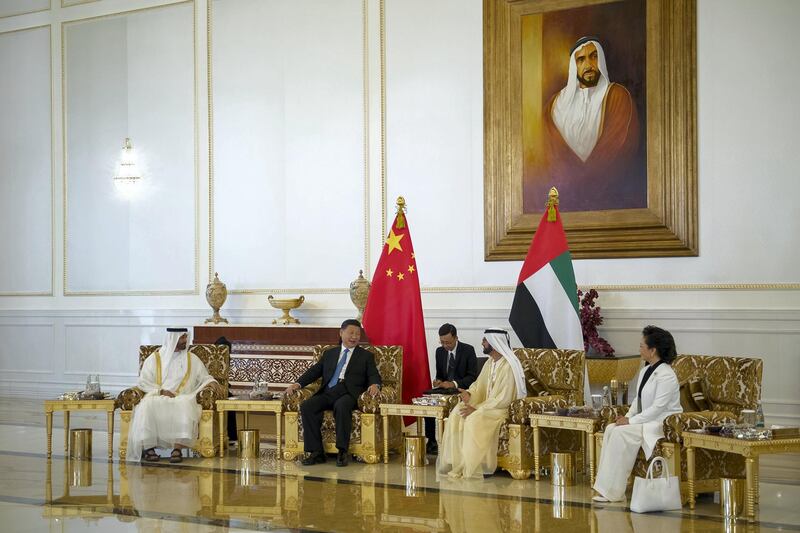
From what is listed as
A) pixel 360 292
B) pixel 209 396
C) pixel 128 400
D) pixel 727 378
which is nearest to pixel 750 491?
pixel 727 378

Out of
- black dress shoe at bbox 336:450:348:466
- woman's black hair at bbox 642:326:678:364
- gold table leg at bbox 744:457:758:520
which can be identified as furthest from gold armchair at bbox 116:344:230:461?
gold table leg at bbox 744:457:758:520

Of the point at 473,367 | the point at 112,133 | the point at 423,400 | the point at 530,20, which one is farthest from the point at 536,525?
the point at 112,133

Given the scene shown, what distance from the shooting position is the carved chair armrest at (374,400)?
830 cm

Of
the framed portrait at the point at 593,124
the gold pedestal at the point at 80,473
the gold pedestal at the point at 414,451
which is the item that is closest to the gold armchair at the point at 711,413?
the gold pedestal at the point at 414,451

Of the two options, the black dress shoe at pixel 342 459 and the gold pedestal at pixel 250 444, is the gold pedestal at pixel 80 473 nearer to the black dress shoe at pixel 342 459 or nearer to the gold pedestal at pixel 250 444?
the gold pedestal at pixel 250 444

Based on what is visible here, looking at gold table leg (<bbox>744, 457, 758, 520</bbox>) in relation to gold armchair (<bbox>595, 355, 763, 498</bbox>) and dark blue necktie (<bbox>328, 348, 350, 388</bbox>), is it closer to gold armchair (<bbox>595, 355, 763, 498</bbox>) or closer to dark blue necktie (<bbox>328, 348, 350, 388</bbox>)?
gold armchair (<bbox>595, 355, 763, 498</bbox>)

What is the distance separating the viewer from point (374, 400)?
27.2 feet

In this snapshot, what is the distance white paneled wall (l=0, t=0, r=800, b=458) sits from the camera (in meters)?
9.71

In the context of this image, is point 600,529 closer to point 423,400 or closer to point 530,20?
point 423,400

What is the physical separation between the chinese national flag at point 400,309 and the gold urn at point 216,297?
10.6 feet

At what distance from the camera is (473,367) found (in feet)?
29.5

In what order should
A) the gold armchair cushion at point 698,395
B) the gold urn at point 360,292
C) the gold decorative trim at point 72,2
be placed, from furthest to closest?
the gold decorative trim at point 72,2 → the gold urn at point 360,292 → the gold armchair cushion at point 698,395

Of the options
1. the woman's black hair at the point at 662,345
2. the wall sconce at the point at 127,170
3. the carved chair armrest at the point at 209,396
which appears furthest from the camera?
the wall sconce at the point at 127,170

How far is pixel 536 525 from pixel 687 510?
1.09 meters
